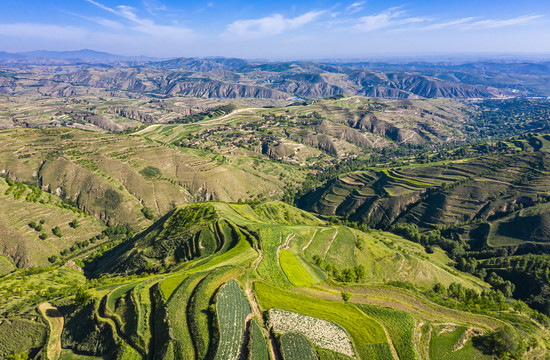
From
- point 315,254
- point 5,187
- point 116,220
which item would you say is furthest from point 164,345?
point 5,187

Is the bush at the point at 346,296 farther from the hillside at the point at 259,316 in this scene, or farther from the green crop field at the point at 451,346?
the green crop field at the point at 451,346

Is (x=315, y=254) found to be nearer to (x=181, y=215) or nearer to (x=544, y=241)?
(x=181, y=215)

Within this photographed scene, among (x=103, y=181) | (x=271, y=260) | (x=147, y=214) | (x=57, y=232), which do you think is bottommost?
(x=147, y=214)

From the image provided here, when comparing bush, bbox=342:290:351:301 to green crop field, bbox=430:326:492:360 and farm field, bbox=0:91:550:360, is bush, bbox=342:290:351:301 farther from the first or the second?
green crop field, bbox=430:326:492:360

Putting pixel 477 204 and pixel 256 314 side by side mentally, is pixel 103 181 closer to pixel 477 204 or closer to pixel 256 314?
pixel 256 314

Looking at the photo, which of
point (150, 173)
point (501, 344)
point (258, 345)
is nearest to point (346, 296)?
point (258, 345)

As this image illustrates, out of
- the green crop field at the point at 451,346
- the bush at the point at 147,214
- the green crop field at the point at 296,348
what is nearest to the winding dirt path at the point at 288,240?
the green crop field at the point at 296,348

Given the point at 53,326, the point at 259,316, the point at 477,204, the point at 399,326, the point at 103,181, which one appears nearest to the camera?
the point at 399,326
